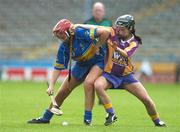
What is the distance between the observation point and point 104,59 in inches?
439

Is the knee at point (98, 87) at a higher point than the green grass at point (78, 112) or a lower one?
higher

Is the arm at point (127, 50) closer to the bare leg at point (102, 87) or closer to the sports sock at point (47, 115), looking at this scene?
the bare leg at point (102, 87)

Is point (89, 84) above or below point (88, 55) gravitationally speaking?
below

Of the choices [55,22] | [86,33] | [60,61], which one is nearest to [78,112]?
[60,61]

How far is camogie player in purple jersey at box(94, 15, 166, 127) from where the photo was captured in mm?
10766

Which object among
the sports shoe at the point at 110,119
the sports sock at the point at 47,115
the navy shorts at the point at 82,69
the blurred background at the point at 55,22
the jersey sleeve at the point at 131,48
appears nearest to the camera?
the jersey sleeve at the point at 131,48

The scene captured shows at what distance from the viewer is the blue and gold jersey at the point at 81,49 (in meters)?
10.6

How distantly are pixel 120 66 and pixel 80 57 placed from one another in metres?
0.65

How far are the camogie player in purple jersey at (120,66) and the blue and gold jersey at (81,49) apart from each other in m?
0.26

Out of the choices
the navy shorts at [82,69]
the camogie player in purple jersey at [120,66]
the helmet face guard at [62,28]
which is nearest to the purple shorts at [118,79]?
the camogie player in purple jersey at [120,66]

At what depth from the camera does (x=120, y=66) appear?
36.0ft

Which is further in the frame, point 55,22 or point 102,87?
point 55,22

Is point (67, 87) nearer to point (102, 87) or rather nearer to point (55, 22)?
point (102, 87)

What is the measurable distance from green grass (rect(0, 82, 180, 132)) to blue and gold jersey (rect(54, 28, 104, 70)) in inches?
41.1
